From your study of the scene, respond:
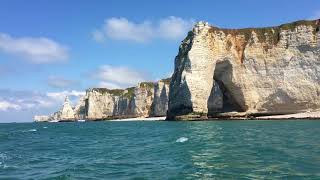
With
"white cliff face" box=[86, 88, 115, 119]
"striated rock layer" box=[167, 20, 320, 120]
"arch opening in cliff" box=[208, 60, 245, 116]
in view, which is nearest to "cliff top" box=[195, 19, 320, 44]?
"striated rock layer" box=[167, 20, 320, 120]

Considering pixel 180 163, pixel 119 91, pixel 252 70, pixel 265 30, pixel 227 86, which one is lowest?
pixel 180 163

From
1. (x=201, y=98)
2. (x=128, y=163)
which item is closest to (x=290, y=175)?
(x=128, y=163)

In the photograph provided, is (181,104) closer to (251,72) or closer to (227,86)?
(227,86)

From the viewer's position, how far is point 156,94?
140625mm

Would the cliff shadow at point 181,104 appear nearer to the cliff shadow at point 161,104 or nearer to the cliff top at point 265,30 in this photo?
the cliff top at point 265,30

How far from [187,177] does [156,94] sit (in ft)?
405

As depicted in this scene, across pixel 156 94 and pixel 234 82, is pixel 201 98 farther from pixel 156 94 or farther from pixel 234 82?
pixel 156 94

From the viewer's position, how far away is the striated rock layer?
259ft

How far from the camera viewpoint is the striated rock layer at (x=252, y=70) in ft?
259

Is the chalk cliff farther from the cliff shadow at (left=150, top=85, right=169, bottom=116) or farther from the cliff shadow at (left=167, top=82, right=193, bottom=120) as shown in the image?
the cliff shadow at (left=167, top=82, right=193, bottom=120)

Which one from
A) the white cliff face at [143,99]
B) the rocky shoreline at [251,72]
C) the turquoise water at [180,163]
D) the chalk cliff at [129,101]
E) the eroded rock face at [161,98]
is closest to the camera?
the turquoise water at [180,163]

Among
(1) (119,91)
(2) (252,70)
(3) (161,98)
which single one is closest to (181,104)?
(2) (252,70)

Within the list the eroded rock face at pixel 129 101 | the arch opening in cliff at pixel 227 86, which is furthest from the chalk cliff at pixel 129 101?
the arch opening in cliff at pixel 227 86

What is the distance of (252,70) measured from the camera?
83.7m
